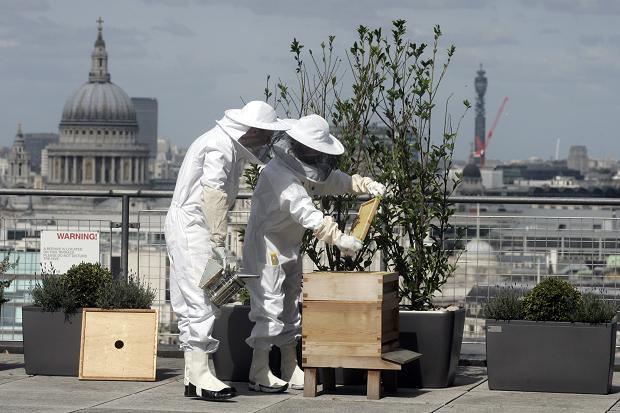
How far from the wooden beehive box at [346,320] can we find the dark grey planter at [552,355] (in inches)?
26.7

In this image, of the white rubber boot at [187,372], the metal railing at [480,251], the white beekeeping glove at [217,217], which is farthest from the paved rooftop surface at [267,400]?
the metal railing at [480,251]

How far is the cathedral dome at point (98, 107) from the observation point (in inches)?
7475

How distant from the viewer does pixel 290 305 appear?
28.7 feet

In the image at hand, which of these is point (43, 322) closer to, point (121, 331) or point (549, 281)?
point (121, 331)

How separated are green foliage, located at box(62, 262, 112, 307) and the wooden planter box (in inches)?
61.8

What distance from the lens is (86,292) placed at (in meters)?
9.47

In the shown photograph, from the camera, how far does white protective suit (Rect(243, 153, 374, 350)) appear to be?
8523 millimetres

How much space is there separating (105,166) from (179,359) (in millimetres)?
171816

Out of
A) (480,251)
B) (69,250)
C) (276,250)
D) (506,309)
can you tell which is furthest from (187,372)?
(480,251)

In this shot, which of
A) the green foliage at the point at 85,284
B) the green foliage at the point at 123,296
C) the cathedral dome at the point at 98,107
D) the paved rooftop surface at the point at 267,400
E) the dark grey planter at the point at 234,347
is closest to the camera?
the paved rooftop surface at the point at 267,400

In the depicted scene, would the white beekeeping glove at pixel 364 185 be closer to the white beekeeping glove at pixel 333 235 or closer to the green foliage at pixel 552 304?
the white beekeeping glove at pixel 333 235

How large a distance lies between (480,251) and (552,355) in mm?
2320

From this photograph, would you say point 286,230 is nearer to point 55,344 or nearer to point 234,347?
point 234,347

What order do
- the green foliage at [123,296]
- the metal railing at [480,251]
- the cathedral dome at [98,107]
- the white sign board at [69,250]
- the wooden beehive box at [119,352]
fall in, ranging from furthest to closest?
the cathedral dome at [98,107] → the white sign board at [69,250] → the metal railing at [480,251] → the green foliage at [123,296] → the wooden beehive box at [119,352]
